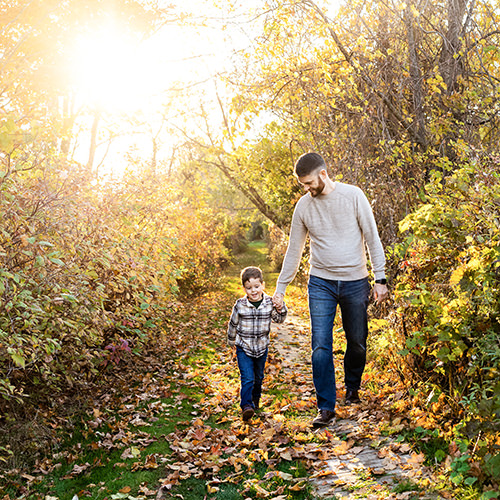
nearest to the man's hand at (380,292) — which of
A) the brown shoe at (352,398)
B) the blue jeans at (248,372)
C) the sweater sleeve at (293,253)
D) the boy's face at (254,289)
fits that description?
the sweater sleeve at (293,253)

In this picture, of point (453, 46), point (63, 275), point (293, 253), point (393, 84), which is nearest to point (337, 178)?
point (393, 84)

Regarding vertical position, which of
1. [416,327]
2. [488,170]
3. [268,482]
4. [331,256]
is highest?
[488,170]

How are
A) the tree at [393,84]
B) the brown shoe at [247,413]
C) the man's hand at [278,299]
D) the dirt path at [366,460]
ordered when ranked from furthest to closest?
the tree at [393,84]
the brown shoe at [247,413]
the man's hand at [278,299]
the dirt path at [366,460]

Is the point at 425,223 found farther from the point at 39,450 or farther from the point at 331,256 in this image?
the point at 39,450

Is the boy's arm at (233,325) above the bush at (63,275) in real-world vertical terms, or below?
below

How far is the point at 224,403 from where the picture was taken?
19.8ft

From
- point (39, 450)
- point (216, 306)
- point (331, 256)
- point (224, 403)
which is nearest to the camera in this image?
point (39, 450)

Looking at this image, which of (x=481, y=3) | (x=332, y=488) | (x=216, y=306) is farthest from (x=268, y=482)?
(x=216, y=306)

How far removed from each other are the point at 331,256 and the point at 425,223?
88 cm

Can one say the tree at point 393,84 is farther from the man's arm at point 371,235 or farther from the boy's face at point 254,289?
the boy's face at point 254,289

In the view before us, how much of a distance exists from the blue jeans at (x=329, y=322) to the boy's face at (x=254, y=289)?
599mm

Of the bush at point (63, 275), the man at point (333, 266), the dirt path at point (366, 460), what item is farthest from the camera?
the man at point (333, 266)

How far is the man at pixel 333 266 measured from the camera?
470 cm

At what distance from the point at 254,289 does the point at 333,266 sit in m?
0.89
